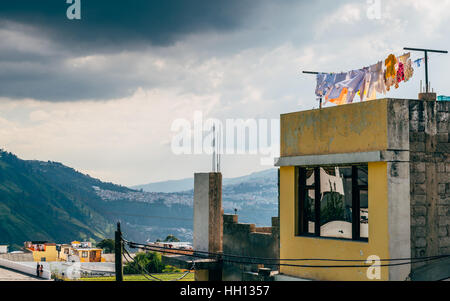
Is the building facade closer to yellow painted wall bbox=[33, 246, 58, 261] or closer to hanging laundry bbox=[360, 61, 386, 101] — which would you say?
hanging laundry bbox=[360, 61, 386, 101]

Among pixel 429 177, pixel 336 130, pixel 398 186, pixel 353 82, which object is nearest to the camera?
pixel 398 186

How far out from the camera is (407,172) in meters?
13.9

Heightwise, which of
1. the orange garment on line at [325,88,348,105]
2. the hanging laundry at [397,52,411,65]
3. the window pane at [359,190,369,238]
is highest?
the hanging laundry at [397,52,411,65]

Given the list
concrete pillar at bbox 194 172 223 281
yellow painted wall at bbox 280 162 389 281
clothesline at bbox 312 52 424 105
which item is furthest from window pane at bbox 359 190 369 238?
concrete pillar at bbox 194 172 223 281

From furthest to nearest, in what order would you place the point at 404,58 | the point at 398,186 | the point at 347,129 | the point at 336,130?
the point at 404,58 → the point at 336,130 → the point at 347,129 → the point at 398,186

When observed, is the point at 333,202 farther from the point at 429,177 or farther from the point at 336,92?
the point at 336,92

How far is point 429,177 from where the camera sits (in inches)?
561

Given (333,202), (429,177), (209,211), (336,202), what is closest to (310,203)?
(333,202)

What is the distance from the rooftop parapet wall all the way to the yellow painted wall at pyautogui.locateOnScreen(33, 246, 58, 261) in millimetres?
91404

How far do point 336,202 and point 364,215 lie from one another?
3.53ft

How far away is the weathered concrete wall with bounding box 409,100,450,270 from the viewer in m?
14.0

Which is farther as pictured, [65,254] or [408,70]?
[65,254]
